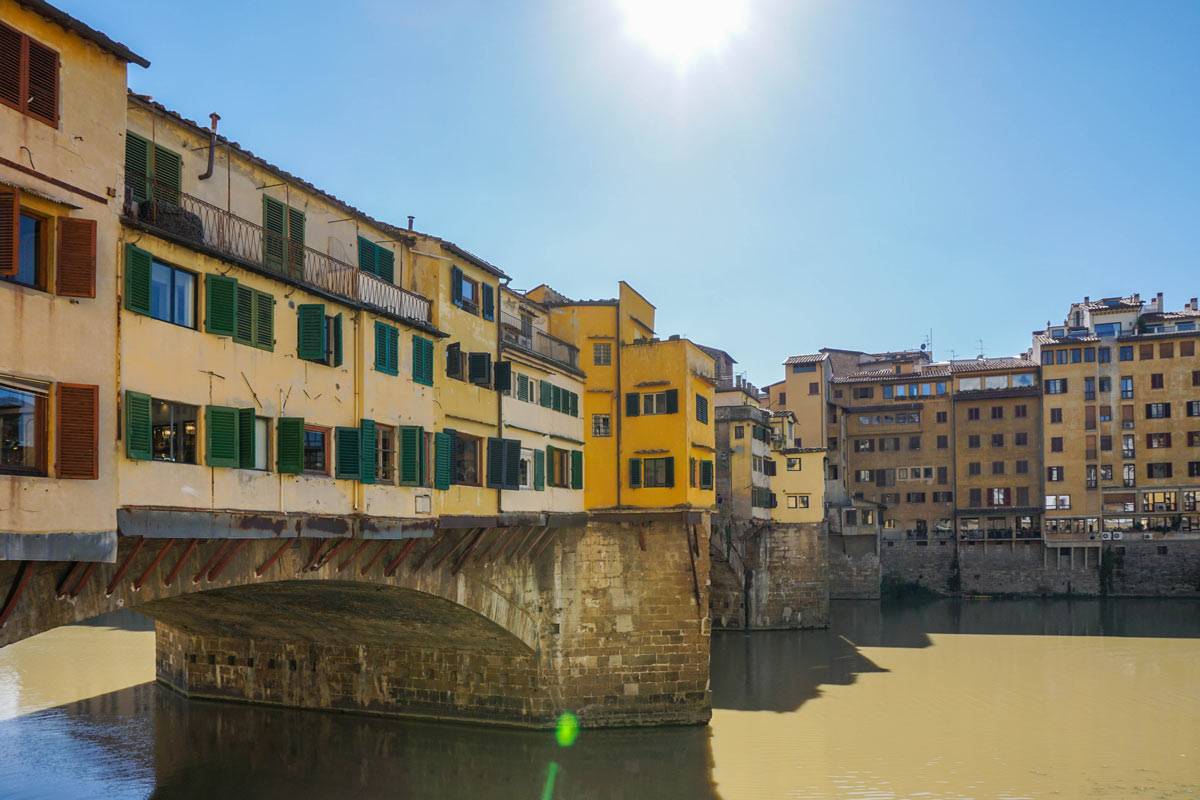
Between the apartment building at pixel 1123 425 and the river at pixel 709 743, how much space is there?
34.8 m

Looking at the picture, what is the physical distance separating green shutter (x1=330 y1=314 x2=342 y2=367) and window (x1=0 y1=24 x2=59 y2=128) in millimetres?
7552

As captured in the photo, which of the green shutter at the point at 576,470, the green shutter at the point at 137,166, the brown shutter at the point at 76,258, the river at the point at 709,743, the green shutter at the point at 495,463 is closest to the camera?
the brown shutter at the point at 76,258

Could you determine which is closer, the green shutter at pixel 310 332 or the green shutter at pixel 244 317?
the green shutter at pixel 244 317

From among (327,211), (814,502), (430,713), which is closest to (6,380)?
(327,211)

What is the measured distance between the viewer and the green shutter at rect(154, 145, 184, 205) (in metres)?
17.5

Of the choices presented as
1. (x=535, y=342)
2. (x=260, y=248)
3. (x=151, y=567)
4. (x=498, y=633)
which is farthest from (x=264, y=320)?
(x=498, y=633)

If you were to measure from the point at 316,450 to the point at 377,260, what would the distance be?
20.8ft

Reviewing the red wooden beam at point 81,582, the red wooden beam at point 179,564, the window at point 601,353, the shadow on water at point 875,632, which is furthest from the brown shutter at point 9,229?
the shadow on water at point 875,632

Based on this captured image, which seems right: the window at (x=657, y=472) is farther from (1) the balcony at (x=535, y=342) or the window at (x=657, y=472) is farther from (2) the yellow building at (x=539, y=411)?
(1) the balcony at (x=535, y=342)

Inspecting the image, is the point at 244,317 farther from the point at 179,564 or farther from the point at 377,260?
the point at 377,260

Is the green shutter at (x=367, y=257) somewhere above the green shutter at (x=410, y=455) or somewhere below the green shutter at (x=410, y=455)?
above

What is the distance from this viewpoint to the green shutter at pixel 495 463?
2770 centimetres

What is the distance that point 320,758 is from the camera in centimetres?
2895

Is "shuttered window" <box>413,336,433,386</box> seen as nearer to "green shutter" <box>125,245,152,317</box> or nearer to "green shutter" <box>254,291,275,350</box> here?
"green shutter" <box>254,291,275,350</box>
